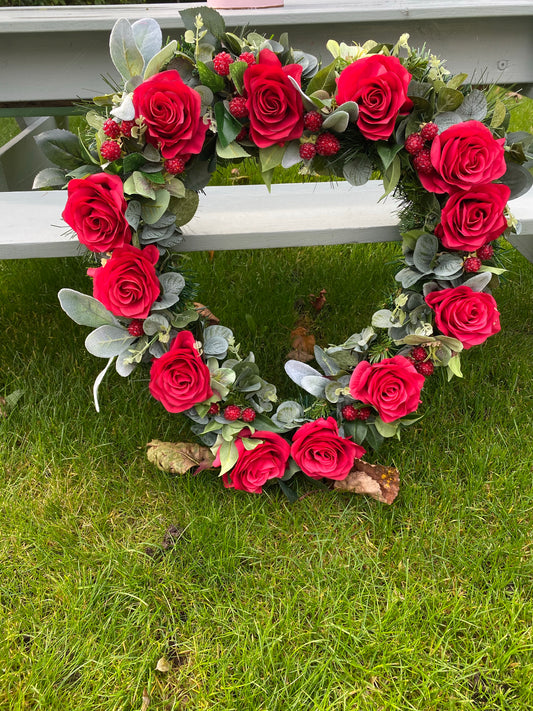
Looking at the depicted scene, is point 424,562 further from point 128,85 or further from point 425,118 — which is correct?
point 128,85

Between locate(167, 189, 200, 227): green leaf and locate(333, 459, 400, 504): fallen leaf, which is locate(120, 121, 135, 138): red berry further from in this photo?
locate(333, 459, 400, 504): fallen leaf

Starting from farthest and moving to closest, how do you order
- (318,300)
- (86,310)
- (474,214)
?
1. (318,300)
2. (86,310)
3. (474,214)

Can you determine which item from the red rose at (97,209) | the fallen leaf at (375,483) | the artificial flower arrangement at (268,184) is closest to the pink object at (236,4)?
the artificial flower arrangement at (268,184)

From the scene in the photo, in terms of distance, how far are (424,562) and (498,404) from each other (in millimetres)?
617

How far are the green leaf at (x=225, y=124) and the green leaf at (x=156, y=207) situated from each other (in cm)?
16

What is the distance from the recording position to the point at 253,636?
1.14 meters

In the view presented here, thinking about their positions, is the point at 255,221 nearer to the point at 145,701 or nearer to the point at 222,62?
the point at 222,62

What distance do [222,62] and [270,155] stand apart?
197mm

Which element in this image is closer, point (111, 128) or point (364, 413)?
point (111, 128)

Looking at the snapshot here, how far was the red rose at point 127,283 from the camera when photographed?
3.80 feet

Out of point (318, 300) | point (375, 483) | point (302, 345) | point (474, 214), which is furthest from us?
point (318, 300)

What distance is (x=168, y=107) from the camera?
3.39ft

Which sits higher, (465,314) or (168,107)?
(168,107)

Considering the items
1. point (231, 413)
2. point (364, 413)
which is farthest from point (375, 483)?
point (231, 413)
